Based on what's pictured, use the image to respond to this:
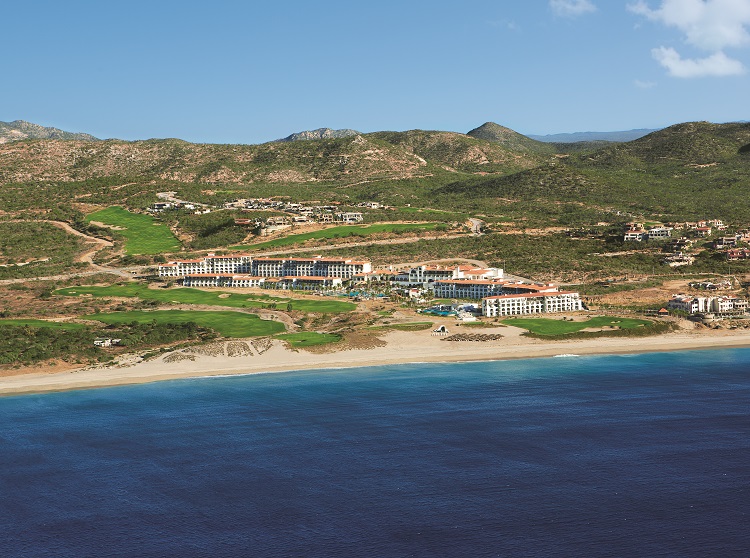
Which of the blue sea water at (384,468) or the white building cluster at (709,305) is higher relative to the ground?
the white building cluster at (709,305)

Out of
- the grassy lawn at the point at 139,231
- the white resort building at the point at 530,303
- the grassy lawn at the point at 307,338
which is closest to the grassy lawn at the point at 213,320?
the grassy lawn at the point at 307,338

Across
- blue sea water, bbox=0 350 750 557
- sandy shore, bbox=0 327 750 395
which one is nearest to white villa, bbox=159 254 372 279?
sandy shore, bbox=0 327 750 395

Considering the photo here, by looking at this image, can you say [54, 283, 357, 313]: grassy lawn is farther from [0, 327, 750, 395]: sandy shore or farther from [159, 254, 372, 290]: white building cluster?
[0, 327, 750, 395]: sandy shore

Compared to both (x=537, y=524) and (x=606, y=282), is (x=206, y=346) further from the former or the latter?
(x=606, y=282)

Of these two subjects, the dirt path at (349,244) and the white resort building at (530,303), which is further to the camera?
the dirt path at (349,244)

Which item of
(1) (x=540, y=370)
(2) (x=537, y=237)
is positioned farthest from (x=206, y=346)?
(2) (x=537, y=237)

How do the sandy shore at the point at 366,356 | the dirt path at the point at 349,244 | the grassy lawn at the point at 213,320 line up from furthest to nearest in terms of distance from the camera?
the dirt path at the point at 349,244, the grassy lawn at the point at 213,320, the sandy shore at the point at 366,356

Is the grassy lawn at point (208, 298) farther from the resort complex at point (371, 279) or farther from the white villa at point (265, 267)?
the white villa at point (265, 267)
